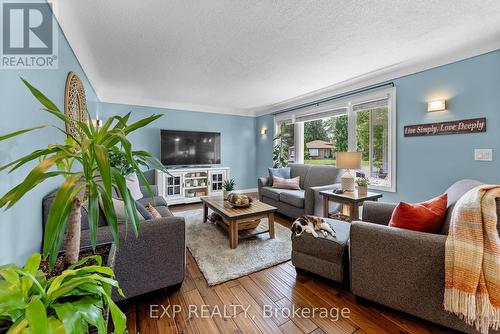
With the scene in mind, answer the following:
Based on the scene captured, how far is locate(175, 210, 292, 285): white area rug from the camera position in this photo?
1.95m

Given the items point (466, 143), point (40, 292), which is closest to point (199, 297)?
point (40, 292)

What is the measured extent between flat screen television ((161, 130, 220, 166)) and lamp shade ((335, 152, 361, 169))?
3.06 metres

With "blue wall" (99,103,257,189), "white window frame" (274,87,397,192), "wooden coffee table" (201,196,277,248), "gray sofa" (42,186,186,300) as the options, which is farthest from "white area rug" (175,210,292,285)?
"blue wall" (99,103,257,189)

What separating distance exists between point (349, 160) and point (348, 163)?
4 centimetres

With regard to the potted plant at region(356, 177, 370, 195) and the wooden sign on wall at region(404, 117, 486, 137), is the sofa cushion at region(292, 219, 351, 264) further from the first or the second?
the wooden sign on wall at region(404, 117, 486, 137)

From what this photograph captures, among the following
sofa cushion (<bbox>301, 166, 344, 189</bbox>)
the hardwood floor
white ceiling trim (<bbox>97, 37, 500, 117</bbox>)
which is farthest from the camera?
sofa cushion (<bbox>301, 166, 344, 189</bbox>)

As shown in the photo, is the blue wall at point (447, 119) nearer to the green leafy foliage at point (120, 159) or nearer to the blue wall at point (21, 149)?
the green leafy foliage at point (120, 159)

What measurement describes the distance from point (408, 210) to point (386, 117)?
225cm

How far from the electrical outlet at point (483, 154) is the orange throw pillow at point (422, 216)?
146cm

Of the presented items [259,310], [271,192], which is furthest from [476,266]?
[271,192]

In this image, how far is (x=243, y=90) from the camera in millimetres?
3881

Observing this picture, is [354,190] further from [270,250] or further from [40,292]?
[40,292]

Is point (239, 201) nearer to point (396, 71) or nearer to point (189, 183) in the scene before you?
point (189, 183)

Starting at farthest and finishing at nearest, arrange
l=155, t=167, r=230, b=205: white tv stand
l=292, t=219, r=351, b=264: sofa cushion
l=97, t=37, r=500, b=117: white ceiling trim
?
l=155, t=167, r=230, b=205: white tv stand < l=97, t=37, r=500, b=117: white ceiling trim < l=292, t=219, r=351, b=264: sofa cushion
